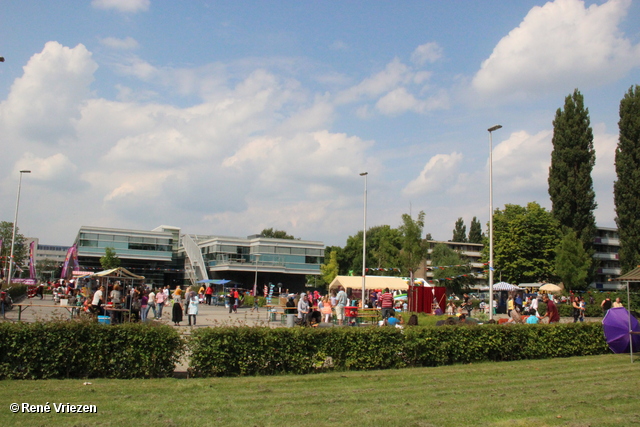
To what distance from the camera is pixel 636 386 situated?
937 centimetres

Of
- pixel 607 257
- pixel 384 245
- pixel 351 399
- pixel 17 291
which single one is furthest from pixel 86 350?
pixel 607 257

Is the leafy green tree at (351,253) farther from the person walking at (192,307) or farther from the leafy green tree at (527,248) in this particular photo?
the person walking at (192,307)

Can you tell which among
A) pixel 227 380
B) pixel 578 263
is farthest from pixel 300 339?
pixel 578 263

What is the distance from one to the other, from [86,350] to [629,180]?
147ft

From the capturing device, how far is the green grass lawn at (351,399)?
7.00m

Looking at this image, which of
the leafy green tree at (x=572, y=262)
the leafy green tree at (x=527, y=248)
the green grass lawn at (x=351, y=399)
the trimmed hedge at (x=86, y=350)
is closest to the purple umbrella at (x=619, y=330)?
the green grass lawn at (x=351, y=399)

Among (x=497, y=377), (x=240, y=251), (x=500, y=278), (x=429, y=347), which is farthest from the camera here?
(x=240, y=251)

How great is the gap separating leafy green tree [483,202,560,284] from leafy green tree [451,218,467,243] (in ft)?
163

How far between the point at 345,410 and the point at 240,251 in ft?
221

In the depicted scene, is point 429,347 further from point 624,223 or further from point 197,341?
point 624,223

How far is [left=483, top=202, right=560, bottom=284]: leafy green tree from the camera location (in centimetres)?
5172

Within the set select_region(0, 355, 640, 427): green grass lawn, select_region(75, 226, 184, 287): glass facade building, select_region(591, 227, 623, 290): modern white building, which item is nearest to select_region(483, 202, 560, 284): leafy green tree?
select_region(591, 227, 623, 290): modern white building

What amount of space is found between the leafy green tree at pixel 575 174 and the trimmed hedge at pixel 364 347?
3642cm

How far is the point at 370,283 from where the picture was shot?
36156 millimetres
